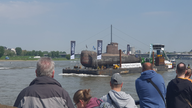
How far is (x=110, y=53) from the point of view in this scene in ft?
173

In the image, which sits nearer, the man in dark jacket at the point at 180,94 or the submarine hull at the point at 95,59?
the man in dark jacket at the point at 180,94

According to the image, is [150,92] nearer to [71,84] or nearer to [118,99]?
[118,99]

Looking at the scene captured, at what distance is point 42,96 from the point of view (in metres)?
2.65

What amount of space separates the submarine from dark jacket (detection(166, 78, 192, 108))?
41.5 metres

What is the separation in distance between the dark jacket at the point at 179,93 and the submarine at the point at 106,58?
136ft

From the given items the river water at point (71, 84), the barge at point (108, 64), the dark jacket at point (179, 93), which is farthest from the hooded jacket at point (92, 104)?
the barge at point (108, 64)

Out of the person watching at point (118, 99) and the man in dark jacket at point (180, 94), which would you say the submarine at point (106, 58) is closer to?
the man in dark jacket at point (180, 94)

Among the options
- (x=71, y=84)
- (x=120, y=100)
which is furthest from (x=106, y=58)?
(x=120, y=100)

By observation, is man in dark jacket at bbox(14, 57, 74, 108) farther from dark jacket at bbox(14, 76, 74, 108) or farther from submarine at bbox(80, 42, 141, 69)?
submarine at bbox(80, 42, 141, 69)

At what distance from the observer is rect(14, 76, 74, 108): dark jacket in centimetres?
265

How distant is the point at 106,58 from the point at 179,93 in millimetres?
45266

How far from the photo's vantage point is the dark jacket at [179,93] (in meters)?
4.15

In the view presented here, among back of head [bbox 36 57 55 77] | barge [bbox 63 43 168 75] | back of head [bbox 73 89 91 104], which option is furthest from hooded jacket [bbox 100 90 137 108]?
barge [bbox 63 43 168 75]

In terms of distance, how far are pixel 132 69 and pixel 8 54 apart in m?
158
